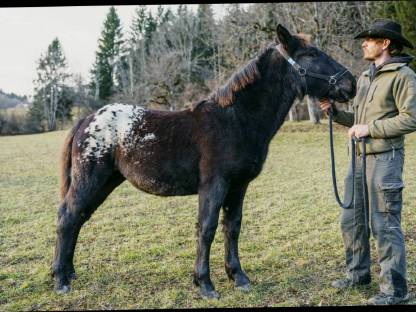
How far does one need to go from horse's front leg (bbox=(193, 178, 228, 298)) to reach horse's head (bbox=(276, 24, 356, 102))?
1.40m

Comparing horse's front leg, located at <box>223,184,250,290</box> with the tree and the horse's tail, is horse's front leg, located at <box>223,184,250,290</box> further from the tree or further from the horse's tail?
the tree

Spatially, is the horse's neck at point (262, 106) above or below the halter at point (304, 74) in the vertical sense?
below

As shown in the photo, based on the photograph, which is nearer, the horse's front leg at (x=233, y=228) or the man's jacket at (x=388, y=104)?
the man's jacket at (x=388, y=104)

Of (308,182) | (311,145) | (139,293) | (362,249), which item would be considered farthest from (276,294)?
(311,145)

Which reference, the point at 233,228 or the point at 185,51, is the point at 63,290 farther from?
the point at 185,51

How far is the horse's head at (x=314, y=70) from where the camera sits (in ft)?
13.5

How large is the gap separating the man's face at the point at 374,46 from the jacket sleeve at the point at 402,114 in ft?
1.37

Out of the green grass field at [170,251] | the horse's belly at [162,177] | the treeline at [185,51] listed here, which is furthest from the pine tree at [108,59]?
the horse's belly at [162,177]

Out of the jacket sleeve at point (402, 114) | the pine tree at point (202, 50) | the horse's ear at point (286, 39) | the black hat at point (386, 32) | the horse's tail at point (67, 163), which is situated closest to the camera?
the jacket sleeve at point (402, 114)

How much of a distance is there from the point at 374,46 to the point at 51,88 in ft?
131

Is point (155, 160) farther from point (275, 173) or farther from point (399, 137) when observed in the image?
point (275, 173)

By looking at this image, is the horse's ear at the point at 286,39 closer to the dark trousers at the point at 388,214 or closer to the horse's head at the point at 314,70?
the horse's head at the point at 314,70

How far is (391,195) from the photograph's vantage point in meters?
3.84

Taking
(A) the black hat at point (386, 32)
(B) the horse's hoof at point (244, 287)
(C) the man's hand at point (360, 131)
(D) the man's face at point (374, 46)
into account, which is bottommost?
(B) the horse's hoof at point (244, 287)
